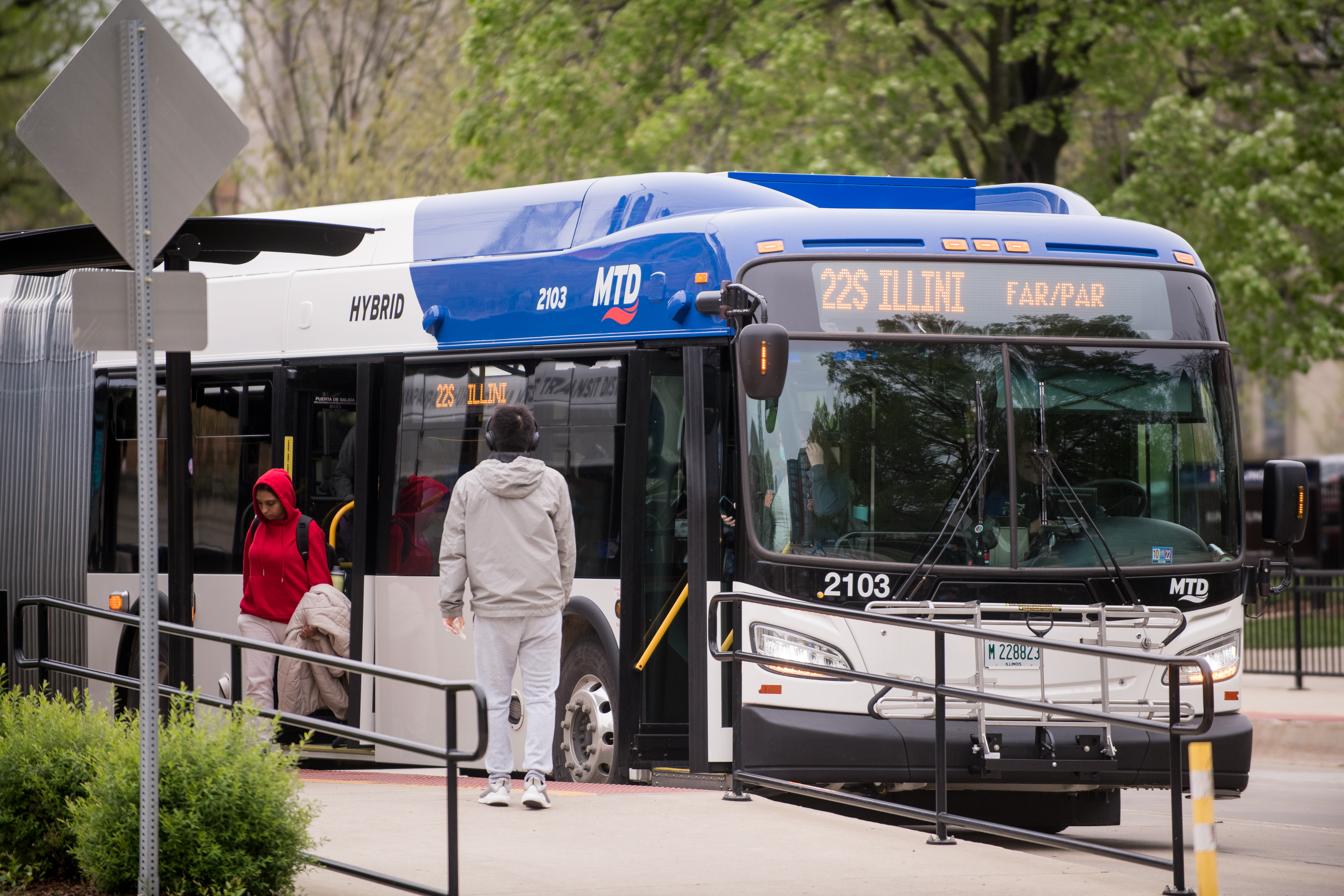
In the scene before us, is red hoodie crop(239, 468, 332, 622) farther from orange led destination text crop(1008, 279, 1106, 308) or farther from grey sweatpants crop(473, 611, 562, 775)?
orange led destination text crop(1008, 279, 1106, 308)

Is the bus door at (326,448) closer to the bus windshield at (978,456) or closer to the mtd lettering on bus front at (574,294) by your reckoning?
the mtd lettering on bus front at (574,294)

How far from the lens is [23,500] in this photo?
1034cm

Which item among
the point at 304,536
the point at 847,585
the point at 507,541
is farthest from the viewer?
the point at 304,536

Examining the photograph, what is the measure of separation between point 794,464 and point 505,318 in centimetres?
225

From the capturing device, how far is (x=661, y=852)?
272 inches

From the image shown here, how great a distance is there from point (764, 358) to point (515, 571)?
1467 millimetres

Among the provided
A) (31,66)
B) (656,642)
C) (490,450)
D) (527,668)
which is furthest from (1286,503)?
(31,66)

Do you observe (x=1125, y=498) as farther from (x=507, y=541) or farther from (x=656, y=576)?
(x=507, y=541)

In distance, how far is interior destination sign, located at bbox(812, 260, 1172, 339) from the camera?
331 inches

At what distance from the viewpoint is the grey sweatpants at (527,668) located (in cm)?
755

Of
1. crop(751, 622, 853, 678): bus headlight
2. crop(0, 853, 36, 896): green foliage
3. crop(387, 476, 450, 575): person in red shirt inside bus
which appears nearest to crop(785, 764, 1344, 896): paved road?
crop(751, 622, 853, 678): bus headlight

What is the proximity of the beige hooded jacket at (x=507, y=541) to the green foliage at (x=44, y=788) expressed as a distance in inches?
63.3

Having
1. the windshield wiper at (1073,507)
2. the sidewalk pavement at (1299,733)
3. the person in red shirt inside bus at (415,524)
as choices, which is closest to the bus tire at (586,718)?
the person in red shirt inside bus at (415,524)

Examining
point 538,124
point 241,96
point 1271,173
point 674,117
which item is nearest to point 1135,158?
point 1271,173
